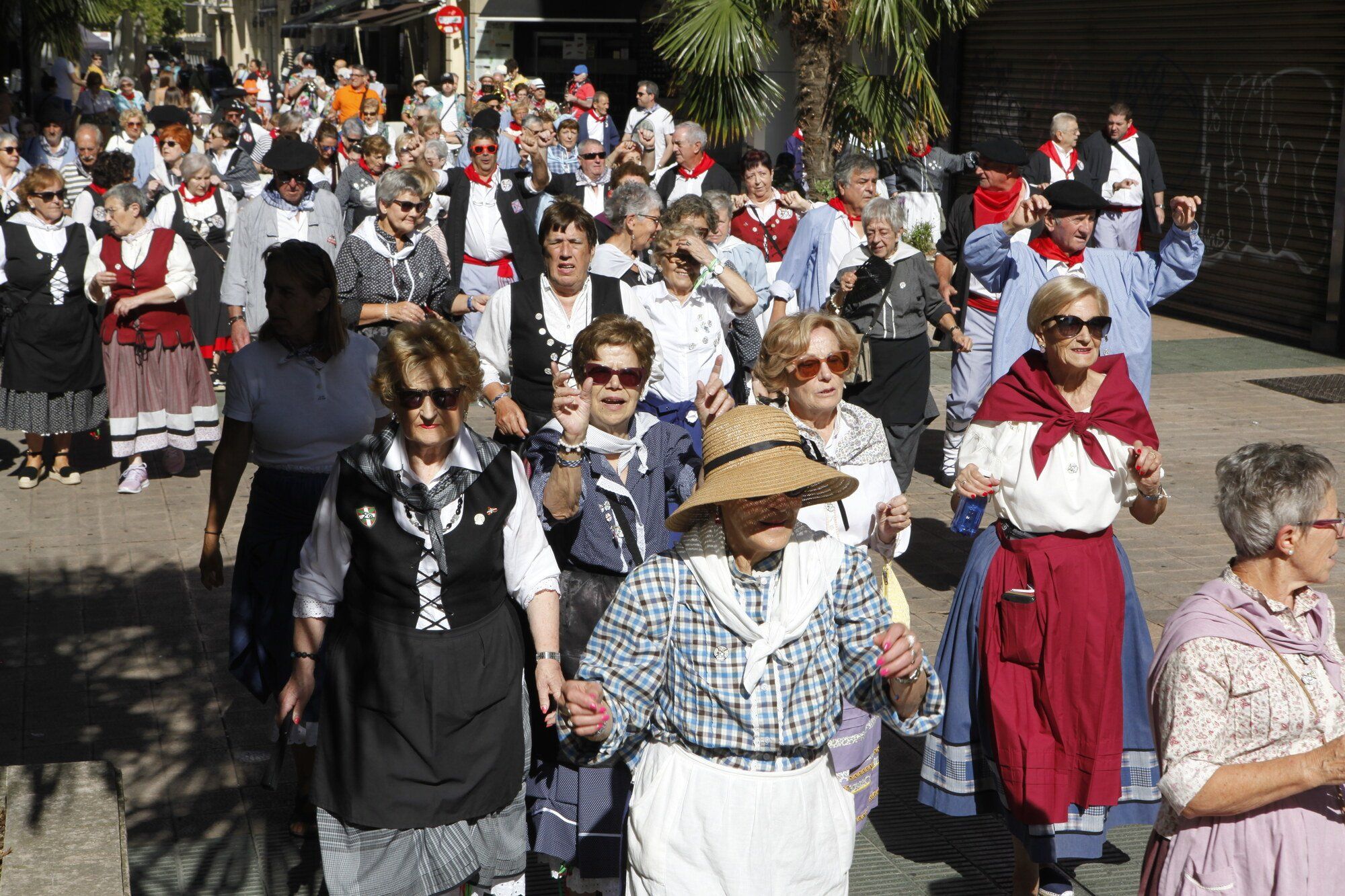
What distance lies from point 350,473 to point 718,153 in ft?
70.8

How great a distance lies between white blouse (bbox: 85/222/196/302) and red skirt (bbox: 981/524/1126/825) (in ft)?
20.9

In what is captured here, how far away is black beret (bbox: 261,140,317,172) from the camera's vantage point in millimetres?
9750

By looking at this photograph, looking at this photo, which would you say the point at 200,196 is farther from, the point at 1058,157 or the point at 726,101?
the point at 1058,157

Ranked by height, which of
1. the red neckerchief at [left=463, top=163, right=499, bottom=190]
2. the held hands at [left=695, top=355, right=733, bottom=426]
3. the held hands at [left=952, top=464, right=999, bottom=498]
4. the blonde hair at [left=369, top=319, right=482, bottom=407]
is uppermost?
the red neckerchief at [left=463, top=163, right=499, bottom=190]

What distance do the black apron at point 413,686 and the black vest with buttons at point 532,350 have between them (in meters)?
2.12

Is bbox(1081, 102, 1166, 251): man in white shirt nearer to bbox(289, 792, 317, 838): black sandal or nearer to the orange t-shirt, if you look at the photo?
bbox(289, 792, 317, 838): black sandal

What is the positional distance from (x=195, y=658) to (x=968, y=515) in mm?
3689

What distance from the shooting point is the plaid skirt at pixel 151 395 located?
962 centimetres

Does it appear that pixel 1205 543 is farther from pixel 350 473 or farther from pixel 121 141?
pixel 121 141

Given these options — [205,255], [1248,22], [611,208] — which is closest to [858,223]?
[611,208]

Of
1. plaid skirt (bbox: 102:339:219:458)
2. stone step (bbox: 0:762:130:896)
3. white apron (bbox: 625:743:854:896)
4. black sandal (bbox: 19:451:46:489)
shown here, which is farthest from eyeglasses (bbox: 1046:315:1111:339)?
black sandal (bbox: 19:451:46:489)

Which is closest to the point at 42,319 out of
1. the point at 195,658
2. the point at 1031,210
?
the point at 195,658

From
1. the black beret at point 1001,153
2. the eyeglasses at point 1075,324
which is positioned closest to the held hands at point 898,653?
the eyeglasses at point 1075,324

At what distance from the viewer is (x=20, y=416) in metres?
9.67
